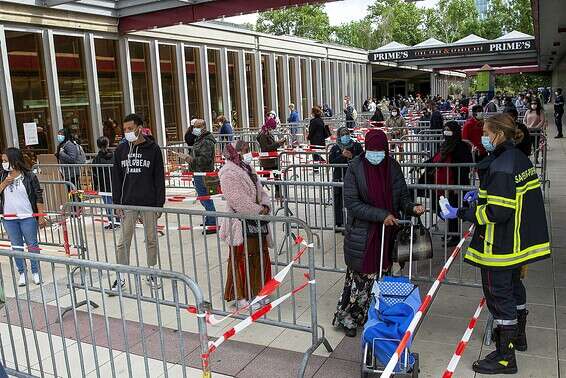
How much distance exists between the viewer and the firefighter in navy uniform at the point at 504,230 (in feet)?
12.5

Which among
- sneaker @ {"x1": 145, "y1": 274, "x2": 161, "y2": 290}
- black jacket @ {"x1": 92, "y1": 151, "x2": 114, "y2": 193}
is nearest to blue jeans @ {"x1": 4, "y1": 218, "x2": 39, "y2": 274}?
sneaker @ {"x1": 145, "y1": 274, "x2": 161, "y2": 290}

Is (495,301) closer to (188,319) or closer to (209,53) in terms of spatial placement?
(188,319)

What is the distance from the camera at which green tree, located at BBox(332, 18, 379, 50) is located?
67.0 m

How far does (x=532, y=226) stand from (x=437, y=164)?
3500mm

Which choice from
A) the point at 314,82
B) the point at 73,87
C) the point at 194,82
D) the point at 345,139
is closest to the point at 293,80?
the point at 314,82

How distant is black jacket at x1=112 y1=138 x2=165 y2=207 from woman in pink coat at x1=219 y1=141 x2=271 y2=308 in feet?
3.76

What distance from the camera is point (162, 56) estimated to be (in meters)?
16.5

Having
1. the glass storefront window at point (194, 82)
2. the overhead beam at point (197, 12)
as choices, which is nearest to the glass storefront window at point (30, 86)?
the overhead beam at point (197, 12)

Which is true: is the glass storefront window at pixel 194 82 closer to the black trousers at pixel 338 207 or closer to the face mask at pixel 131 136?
the black trousers at pixel 338 207

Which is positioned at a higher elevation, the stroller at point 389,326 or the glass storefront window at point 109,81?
the glass storefront window at point 109,81

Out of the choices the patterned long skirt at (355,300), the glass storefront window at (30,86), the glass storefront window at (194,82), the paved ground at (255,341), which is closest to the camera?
the paved ground at (255,341)

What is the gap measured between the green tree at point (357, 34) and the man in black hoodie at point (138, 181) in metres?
62.5

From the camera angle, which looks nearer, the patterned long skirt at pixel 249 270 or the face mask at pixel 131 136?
the patterned long skirt at pixel 249 270

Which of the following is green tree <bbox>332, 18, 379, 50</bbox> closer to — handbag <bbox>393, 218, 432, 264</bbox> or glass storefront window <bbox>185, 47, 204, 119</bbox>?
glass storefront window <bbox>185, 47, 204, 119</bbox>
